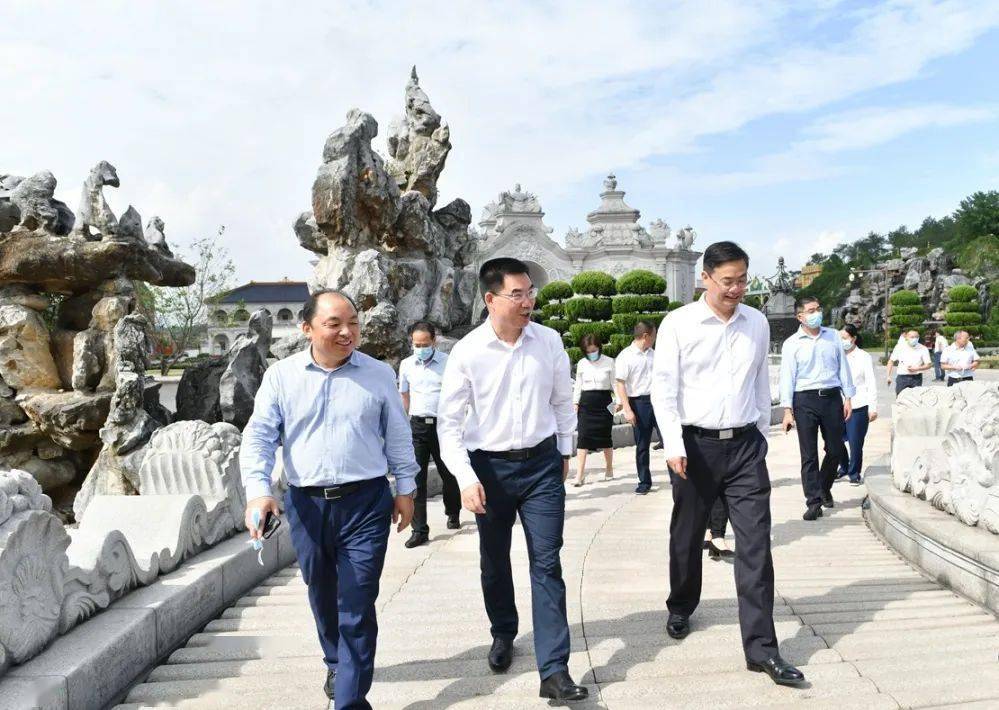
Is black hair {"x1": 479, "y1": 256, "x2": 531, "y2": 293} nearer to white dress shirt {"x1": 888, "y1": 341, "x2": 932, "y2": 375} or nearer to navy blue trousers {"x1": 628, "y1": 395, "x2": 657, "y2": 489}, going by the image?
navy blue trousers {"x1": 628, "y1": 395, "x2": 657, "y2": 489}

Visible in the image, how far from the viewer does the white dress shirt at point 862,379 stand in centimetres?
743

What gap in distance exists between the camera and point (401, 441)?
3041mm

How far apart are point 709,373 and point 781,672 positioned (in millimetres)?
1191

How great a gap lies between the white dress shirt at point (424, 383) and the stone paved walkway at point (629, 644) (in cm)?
104

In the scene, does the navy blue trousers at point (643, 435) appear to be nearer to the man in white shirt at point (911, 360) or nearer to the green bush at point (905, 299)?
the man in white shirt at point (911, 360)

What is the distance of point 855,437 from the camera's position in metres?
7.57

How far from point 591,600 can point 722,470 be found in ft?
3.88

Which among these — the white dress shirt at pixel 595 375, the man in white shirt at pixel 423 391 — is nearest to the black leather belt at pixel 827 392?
the white dress shirt at pixel 595 375

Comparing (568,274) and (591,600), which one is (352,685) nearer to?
(591,600)

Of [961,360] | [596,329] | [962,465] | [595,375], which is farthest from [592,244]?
[962,465]

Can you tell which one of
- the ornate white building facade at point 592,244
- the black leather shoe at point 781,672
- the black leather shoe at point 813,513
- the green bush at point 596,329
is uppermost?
the ornate white building facade at point 592,244

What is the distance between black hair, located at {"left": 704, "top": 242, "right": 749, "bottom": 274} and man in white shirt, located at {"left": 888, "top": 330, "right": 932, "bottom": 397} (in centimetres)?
847

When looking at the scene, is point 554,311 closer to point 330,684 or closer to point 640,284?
point 640,284

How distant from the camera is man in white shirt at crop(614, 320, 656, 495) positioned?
7.54 metres
